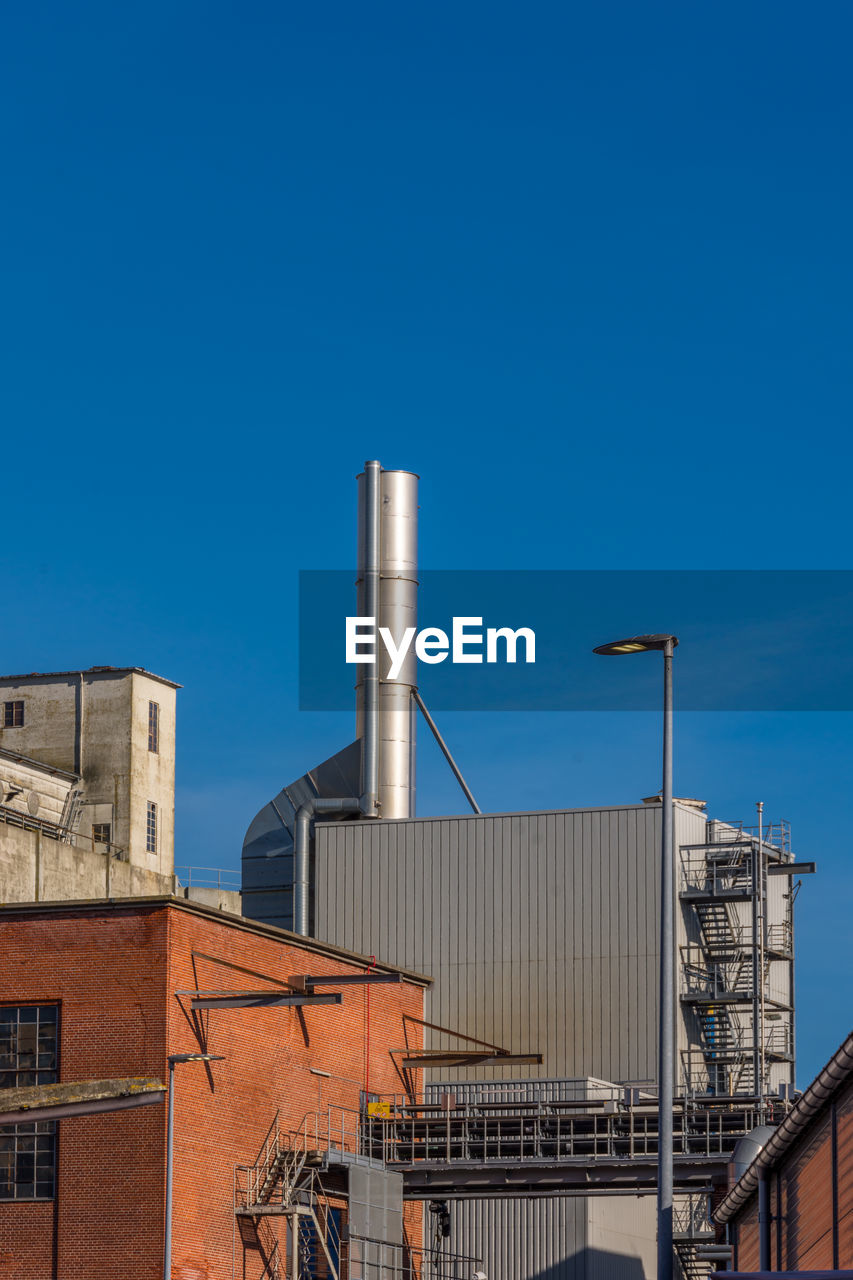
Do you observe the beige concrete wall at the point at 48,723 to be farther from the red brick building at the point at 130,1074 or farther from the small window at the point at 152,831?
the red brick building at the point at 130,1074

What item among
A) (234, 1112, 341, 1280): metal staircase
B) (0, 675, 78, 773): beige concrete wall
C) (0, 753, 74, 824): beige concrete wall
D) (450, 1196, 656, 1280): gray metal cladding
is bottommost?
(450, 1196, 656, 1280): gray metal cladding

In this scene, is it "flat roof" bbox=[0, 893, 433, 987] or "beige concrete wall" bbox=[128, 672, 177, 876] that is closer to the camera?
"flat roof" bbox=[0, 893, 433, 987]

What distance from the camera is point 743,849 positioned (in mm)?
52156

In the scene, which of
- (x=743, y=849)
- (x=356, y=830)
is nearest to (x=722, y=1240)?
(x=743, y=849)

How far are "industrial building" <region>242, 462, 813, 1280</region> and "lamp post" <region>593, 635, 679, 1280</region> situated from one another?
22.3 meters

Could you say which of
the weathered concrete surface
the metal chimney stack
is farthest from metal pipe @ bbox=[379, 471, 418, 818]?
the weathered concrete surface

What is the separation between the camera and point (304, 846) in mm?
56688

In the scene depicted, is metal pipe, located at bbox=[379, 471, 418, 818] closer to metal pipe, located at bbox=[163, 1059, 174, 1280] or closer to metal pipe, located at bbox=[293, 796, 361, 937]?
metal pipe, located at bbox=[293, 796, 361, 937]

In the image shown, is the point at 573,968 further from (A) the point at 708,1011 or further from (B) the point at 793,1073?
(B) the point at 793,1073

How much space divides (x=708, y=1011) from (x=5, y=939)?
804 inches

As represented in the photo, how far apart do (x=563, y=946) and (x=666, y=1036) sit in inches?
1077

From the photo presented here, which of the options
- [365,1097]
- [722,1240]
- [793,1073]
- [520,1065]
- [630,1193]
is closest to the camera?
[722,1240]

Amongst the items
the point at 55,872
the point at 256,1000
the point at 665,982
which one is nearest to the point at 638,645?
the point at 665,982

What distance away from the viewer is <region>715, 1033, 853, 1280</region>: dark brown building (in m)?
19.4
